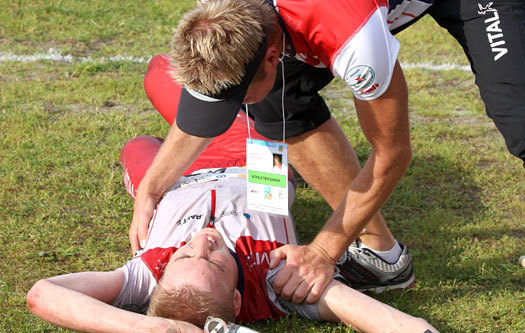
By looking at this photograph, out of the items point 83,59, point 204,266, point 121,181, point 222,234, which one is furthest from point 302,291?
point 83,59

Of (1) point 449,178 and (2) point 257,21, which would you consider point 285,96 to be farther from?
(1) point 449,178

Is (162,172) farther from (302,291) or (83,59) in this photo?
(83,59)

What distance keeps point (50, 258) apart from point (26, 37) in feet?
12.7

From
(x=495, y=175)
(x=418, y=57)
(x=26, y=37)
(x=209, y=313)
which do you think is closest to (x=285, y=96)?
(x=209, y=313)

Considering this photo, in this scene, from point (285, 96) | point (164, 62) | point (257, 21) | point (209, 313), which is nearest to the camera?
point (257, 21)

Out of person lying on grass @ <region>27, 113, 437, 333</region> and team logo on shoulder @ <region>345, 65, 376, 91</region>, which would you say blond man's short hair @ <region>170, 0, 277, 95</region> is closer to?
team logo on shoulder @ <region>345, 65, 376, 91</region>

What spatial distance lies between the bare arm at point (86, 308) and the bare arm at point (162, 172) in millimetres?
518

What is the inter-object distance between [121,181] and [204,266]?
1747mm

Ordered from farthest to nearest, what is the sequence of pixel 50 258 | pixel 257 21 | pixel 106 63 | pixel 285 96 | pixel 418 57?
pixel 418 57
pixel 106 63
pixel 50 258
pixel 285 96
pixel 257 21

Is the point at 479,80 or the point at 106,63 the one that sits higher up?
the point at 479,80

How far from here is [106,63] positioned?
248 inches

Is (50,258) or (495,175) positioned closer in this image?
(50,258)

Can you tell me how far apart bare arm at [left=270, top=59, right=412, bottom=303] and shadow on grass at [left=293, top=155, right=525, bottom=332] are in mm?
575

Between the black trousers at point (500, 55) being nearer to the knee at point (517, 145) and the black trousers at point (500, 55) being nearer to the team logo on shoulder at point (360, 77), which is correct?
the knee at point (517, 145)
